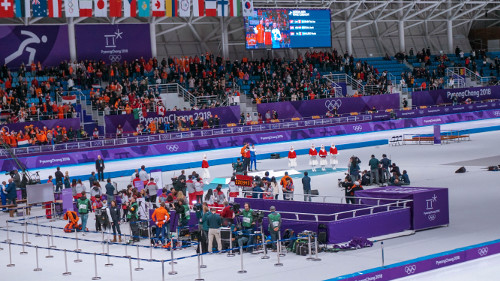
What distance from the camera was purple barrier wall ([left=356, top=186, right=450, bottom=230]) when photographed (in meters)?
21.0

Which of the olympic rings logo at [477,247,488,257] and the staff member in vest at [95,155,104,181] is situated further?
the staff member in vest at [95,155,104,181]

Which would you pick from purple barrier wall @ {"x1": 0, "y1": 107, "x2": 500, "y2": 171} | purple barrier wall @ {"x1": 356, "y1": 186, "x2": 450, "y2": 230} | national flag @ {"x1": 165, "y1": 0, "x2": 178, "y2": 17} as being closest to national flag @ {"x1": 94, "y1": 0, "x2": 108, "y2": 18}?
national flag @ {"x1": 165, "y1": 0, "x2": 178, "y2": 17}

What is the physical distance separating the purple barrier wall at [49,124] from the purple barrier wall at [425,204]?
25.8 metres

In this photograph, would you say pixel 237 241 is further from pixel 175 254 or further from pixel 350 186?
pixel 350 186

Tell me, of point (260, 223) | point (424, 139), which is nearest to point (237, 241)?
point (260, 223)

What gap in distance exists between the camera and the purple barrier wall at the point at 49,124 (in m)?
42.3

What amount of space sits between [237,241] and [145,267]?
2.43 metres

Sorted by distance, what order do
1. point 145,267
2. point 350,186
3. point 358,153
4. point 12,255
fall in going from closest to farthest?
point 145,267, point 12,255, point 350,186, point 358,153

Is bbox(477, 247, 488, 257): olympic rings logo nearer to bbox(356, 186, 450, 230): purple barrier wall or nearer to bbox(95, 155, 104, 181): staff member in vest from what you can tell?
bbox(356, 186, 450, 230): purple barrier wall

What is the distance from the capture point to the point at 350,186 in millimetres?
24094

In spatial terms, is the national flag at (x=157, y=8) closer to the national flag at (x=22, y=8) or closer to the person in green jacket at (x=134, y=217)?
the national flag at (x=22, y=8)

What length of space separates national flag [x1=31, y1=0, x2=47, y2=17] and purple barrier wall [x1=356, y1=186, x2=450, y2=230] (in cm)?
2888

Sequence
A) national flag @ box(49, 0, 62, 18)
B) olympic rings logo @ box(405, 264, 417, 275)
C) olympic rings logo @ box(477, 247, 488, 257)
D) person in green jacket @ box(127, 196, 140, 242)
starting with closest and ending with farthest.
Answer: olympic rings logo @ box(405, 264, 417, 275), olympic rings logo @ box(477, 247, 488, 257), person in green jacket @ box(127, 196, 140, 242), national flag @ box(49, 0, 62, 18)

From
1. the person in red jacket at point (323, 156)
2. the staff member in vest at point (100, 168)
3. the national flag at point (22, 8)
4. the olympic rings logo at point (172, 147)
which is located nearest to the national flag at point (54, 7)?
the national flag at point (22, 8)
